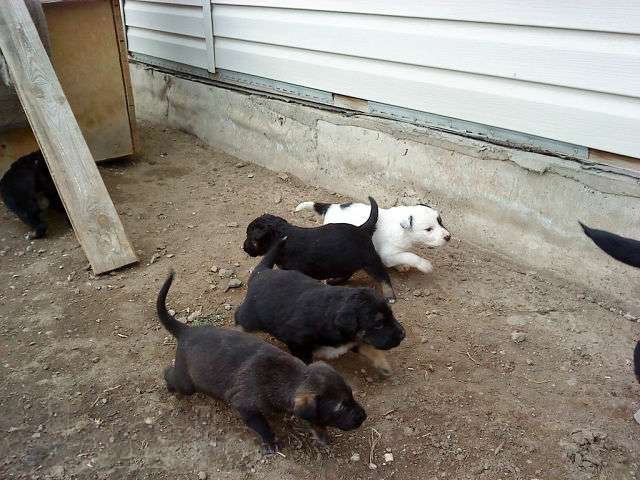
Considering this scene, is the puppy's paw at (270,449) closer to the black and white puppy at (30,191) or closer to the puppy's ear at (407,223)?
the puppy's ear at (407,223)

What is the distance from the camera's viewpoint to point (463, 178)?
5.19m

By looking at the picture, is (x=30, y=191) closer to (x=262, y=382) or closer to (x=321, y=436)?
(x=262, y=382)

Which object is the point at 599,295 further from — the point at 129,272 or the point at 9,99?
the point at 9,99

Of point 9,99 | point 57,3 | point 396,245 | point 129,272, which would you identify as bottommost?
point 129,272

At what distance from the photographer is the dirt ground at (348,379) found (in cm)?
313

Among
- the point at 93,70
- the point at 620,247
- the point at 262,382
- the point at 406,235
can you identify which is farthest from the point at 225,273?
the point at 93,70

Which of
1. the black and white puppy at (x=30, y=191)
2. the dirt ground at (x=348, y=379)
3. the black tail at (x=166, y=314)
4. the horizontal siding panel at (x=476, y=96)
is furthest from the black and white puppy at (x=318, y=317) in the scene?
the black and white puppy at (x=30, y=191)

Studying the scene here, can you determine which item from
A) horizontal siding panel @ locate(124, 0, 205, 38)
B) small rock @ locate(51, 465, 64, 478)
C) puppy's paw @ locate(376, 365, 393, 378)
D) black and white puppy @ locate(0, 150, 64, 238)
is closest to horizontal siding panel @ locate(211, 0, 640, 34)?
puppy's paw @ locate(376, 365, 393, 378)

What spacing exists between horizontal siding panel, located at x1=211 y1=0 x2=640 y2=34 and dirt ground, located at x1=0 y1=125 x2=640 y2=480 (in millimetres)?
1944

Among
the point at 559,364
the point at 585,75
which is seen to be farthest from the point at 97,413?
the point at 585,75

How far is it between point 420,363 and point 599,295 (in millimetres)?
1637

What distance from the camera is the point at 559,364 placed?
3859 mm

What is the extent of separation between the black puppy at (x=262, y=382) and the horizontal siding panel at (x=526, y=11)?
3046mm

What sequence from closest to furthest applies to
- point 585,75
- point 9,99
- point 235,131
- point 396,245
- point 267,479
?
1. point 267,479
2. point 585,75
3. point 396,245
4. point 9,99
5. point 235,131
